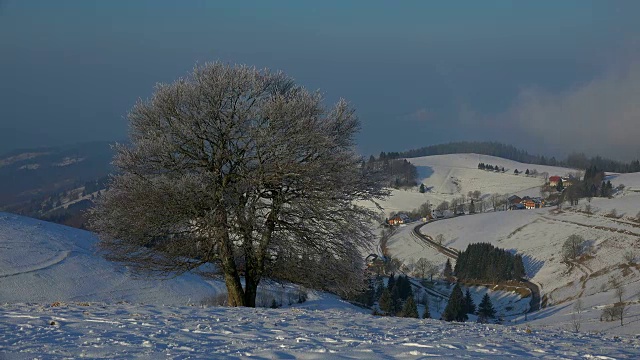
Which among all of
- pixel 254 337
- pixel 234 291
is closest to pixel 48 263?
pixel 234 291

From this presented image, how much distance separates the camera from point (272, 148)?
15406 mm

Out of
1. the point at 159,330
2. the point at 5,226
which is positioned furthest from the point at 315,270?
the point at 5,226

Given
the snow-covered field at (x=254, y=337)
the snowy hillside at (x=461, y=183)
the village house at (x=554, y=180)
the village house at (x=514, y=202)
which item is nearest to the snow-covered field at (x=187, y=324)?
the snow-covered field at (x=254, y=337)

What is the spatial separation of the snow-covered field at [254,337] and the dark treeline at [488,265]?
2999 inches

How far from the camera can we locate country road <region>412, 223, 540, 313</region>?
68.7 metres

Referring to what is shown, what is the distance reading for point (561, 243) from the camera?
94.6 m

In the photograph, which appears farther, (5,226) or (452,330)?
(5,226)

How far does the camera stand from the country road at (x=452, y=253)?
6874cm

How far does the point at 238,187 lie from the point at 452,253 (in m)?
89.6

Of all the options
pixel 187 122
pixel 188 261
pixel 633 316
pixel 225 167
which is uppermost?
pixel 187 122

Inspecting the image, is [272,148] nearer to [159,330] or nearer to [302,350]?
[159,330]

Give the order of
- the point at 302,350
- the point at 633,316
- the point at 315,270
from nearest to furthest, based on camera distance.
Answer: the point at 302,350
the point at 315,270
the point at 633,316

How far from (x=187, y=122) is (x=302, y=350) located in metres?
9.36

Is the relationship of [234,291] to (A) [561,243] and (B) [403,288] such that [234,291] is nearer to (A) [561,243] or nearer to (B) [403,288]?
(B) [403,288]
